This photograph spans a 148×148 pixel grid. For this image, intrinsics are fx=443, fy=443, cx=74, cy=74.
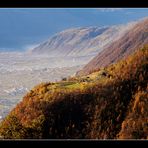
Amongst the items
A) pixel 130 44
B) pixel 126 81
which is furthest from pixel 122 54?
pixel 126 81

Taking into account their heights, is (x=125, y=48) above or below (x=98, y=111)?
above

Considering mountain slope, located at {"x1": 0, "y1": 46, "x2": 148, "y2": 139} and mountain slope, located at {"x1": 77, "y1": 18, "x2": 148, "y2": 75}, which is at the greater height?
mountain slope, located at {"x1": 77, "y1": 18, "x2": 148, "y2": 75}

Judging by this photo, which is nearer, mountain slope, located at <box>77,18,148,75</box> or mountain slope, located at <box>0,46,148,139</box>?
mountain slope, located at <box>0,46,148,139</box>

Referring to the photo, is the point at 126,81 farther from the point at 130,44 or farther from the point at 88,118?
the point at 130,44

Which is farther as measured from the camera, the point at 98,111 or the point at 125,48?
the point at 125,48

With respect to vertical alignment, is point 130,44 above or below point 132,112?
above

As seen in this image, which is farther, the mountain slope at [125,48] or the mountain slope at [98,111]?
the mountain slope at [125,48]

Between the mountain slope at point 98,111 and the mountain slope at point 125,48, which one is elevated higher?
the mountain slope at point 125,48
